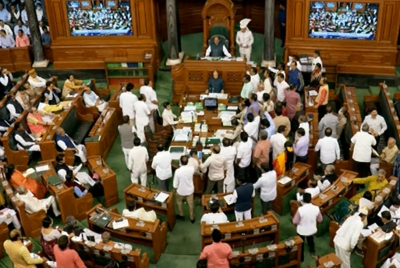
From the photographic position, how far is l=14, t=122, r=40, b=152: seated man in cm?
1196

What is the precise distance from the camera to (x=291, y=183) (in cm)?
1036

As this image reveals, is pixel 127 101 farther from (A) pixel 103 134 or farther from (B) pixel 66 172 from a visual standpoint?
(B) pixel 66 172

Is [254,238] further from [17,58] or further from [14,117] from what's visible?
[17,58]

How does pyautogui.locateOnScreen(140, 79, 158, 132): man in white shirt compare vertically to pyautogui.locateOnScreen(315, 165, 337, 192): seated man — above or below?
above

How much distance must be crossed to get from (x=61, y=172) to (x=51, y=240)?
1917mm

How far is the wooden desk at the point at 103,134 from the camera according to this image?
469 inches

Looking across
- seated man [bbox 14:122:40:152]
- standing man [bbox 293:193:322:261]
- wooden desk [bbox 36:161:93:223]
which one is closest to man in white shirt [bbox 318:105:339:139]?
standing man [bbox 293:193:322:261]

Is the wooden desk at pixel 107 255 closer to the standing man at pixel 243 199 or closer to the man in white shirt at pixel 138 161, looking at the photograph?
the standing man at pixel 243 199

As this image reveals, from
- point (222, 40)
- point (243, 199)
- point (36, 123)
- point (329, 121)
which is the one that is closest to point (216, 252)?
point (243, 199)

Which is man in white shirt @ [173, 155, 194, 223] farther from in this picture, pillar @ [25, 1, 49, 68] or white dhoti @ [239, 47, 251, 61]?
pillar @ [25, 1, 49, 68]

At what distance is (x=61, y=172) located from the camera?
420 inches

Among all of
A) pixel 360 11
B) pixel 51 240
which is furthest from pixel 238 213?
pixel 360 11

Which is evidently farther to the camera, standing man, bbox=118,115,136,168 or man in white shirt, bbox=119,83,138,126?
man in white shirt, bbox=119,83,138,126

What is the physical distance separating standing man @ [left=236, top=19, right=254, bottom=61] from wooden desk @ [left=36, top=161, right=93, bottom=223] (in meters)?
6.38
